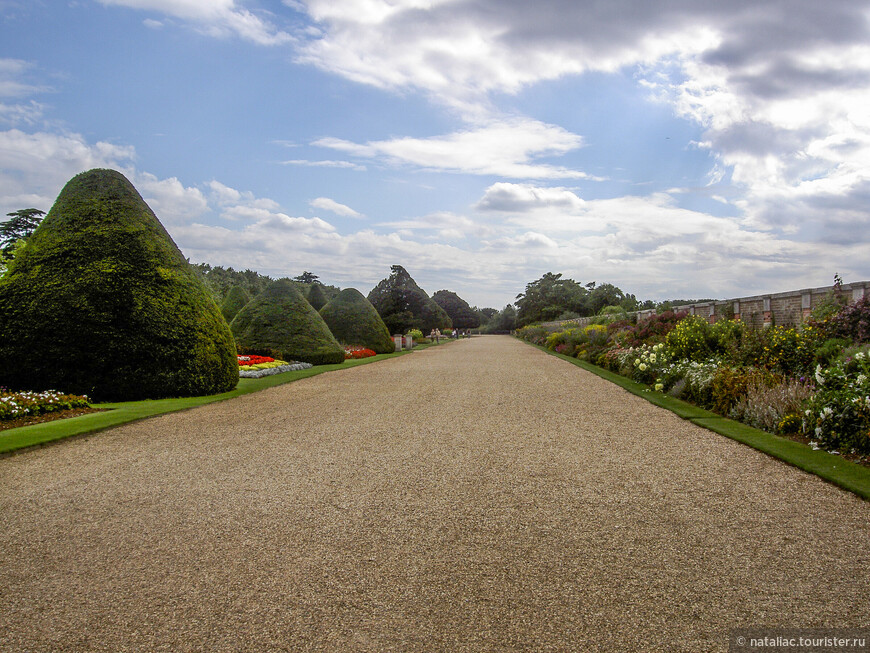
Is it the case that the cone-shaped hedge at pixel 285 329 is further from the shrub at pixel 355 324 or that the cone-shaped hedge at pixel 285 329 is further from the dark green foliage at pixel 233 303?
the shrub at pixel 355 324

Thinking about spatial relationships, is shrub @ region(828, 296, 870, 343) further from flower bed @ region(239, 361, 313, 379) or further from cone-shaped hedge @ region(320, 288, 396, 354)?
cone-shaped hedge @ region(320, 288, 396, 354)

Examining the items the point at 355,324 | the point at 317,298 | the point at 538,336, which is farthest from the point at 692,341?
the point at 538,336

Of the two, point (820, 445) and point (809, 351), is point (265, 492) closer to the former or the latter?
point (820, 445)

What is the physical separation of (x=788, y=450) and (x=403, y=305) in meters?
41.7

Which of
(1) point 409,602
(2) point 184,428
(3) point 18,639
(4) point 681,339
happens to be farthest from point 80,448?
(4) point 681,339

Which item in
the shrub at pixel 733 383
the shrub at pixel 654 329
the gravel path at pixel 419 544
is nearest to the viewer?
the gravel path at pixel 419 544

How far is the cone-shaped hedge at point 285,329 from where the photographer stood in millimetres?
19609

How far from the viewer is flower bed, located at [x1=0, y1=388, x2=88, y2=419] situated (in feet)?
28.3

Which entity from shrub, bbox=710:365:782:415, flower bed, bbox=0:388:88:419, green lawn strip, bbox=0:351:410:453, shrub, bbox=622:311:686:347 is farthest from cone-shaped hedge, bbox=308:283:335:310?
shrub, bbox=710:365:782:415

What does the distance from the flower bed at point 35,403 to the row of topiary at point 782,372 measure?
10652mm

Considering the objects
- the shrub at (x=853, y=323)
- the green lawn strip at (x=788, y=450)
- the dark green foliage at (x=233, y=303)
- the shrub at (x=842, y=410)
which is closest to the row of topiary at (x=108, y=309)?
the green lawn strip at (x=788, y=450)

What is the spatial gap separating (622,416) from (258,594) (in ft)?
22.5

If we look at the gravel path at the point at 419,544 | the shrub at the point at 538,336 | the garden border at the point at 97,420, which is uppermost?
the shrub at the point at 538,336

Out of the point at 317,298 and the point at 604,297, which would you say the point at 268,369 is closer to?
the point at 317,298
